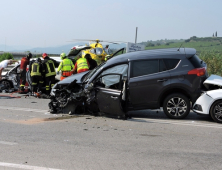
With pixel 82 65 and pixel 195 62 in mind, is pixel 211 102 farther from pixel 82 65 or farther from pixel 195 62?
pixel 82 65

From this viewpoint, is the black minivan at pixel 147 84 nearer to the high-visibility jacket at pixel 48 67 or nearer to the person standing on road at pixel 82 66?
the person standing on road at pixel 82 66

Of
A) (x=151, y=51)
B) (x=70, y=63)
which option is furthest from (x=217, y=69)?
(x=151, y=51)

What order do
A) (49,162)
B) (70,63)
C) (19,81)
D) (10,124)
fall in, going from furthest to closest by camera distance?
(19,81) < (70,63) < (10,124) < (49,162)

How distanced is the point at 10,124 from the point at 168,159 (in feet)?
15.6

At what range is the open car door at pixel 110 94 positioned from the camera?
30.2 feet

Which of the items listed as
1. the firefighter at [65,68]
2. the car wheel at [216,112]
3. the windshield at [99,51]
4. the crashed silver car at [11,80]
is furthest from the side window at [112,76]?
the windshield at [99,51]

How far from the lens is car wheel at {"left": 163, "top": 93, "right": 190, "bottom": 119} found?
9.37 metres

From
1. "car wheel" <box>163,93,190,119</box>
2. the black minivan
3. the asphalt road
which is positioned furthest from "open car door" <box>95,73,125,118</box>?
"car wheel" <box>163,93,190,119</box>

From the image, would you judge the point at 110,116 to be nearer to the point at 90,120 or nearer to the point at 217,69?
the point at 90,120

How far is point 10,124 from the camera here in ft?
29.3

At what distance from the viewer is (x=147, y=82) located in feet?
31.0

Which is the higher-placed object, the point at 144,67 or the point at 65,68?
the point at 144,67

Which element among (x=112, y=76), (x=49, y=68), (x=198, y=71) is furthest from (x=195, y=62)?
(x=49, y=68)

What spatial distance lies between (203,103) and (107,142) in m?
3.33
